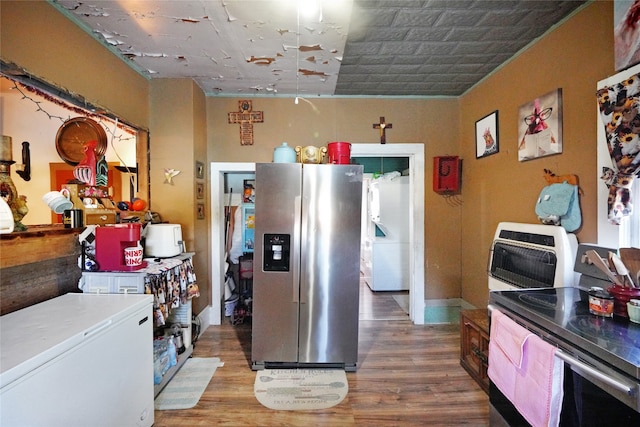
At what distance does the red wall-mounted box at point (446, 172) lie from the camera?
300cm

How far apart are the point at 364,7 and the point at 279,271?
6.36ft

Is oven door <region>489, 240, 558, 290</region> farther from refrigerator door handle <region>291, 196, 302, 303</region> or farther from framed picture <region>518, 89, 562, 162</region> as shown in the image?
refrigerator door handle <region>291, 196, 302, 303</region>

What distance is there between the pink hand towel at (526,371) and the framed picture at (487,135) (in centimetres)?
175

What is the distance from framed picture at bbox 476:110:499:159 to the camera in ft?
8.16

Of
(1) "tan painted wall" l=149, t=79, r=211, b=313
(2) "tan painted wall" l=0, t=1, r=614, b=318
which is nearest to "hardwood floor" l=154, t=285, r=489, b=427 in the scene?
(2) "tan painted wall" l=0, t=1, r=614, b=318

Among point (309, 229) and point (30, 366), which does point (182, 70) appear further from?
point (30, 366)

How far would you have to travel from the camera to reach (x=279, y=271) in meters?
2.22

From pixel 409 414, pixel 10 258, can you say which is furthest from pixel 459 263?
pixel 10 258

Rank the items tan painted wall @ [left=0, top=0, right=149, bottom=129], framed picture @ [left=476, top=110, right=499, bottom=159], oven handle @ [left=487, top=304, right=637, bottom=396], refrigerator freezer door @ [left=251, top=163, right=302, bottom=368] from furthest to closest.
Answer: framed picture @ [left=476, top=110, right=499, bottom=159]
refrigerator freezer door @ [left=251, top=163, right=302, bottom=368]
tan painted wall @ [left=0, top=0, right=149, bottom=129]
oven handle @ [left=487, top=304, right=637, bottom=396]

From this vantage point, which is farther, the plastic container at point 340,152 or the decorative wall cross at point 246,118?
the decorative wall cross at point 246,118

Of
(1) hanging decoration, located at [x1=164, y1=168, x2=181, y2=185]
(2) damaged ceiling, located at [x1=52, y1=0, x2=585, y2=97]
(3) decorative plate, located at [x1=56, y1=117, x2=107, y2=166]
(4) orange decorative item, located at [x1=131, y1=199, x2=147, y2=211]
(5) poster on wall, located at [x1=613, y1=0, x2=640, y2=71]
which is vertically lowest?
(4) orange decorative item, located at [x1=131, y1=199, x2=147, y2=211]

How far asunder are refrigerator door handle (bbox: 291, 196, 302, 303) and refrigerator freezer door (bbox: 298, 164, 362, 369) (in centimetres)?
3

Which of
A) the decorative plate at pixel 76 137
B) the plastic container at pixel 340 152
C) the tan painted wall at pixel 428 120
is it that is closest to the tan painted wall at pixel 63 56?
the tan painted wall at pixel 428 120

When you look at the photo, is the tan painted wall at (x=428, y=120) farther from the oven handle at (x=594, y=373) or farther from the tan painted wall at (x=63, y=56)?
the oven handle at (x=594, y=373)
